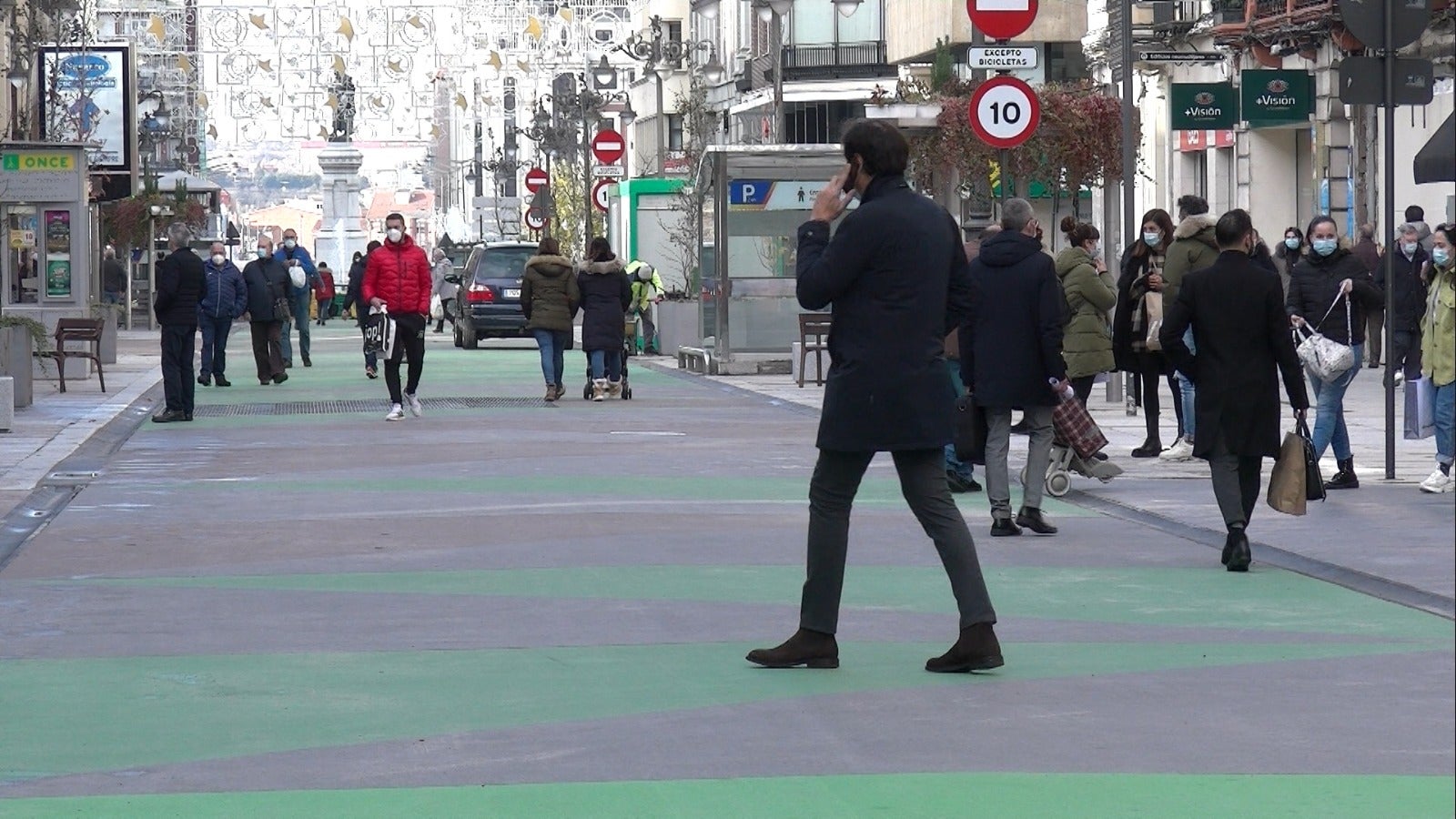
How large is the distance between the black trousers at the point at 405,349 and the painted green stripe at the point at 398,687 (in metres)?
15.1

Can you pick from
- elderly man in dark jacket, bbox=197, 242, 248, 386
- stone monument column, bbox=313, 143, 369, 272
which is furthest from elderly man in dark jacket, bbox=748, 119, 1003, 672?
stone monument column, bbox=313, 143, 369, 272

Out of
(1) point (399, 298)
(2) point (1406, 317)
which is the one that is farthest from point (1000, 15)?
(1) point (399, 298)

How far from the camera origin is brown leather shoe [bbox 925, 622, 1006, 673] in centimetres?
931

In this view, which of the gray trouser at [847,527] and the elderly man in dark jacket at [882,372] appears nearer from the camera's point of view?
the elderly man in dark jacket at [882,372]

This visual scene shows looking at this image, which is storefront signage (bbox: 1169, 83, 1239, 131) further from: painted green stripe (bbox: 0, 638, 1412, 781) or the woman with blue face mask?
painted green stripe (bbox: 0, 638, 1412, 781)

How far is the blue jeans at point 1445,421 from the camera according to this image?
1592cm

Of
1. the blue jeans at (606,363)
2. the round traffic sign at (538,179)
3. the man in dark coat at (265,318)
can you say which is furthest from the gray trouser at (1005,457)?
the round traffic sign at (538,179)

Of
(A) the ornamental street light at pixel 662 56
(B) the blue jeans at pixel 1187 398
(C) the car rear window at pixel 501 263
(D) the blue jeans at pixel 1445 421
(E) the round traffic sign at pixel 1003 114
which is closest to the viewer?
(D) the blue jeans at pixel 1445 421

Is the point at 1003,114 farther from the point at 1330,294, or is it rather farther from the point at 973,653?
the point at 973,653

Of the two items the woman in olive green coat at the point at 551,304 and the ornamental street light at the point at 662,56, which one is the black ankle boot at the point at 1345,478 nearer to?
the woman in olive green coat at the point at 551,304

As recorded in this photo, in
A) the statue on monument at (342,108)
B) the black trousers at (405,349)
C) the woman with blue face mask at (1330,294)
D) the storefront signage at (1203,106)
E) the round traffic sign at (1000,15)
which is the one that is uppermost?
the statue on monument at (342,108)

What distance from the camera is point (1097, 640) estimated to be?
404 inches

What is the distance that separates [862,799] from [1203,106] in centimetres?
3271

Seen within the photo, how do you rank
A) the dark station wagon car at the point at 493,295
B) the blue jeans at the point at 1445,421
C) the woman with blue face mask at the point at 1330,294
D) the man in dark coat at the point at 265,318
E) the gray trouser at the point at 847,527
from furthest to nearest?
the dark station wagon car at the point at 493,295, the man in dark coat at the point at 265,318, the woman with blue face mask at the point at 1330,294, the blue jeans at the point at 1445,421, the gray trouser at the point at 847,527
